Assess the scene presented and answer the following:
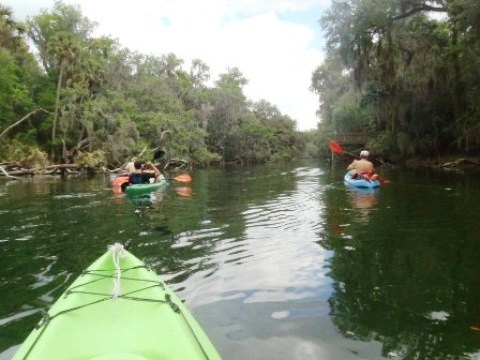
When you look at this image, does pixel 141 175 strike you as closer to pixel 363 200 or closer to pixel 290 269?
pixel 363 200

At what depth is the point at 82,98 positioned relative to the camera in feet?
112

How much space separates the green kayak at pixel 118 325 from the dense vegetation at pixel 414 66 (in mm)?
19047

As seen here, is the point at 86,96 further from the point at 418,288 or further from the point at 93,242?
the point at 418,288

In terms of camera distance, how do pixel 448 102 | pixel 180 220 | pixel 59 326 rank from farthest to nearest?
1. pixel 448 102
2. pixel 180 220
3. pixel 59 326

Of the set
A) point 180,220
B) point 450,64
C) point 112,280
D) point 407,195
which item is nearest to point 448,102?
point 450,64

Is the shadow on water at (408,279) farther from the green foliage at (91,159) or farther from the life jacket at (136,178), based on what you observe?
the green foliage at (91,159)

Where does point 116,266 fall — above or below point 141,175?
below

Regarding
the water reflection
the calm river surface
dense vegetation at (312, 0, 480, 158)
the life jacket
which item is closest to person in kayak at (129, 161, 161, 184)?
the life jacket

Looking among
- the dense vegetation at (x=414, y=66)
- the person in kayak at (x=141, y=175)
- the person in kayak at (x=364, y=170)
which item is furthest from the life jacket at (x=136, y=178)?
the dense vegetation at (x=414, y=66)

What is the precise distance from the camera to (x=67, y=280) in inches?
212

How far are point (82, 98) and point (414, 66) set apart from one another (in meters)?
23.4

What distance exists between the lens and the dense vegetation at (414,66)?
21594 millimetres

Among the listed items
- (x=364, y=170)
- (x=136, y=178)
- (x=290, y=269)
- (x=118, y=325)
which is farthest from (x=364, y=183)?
(x=118, y=325)

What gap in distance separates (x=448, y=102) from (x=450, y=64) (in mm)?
4489
